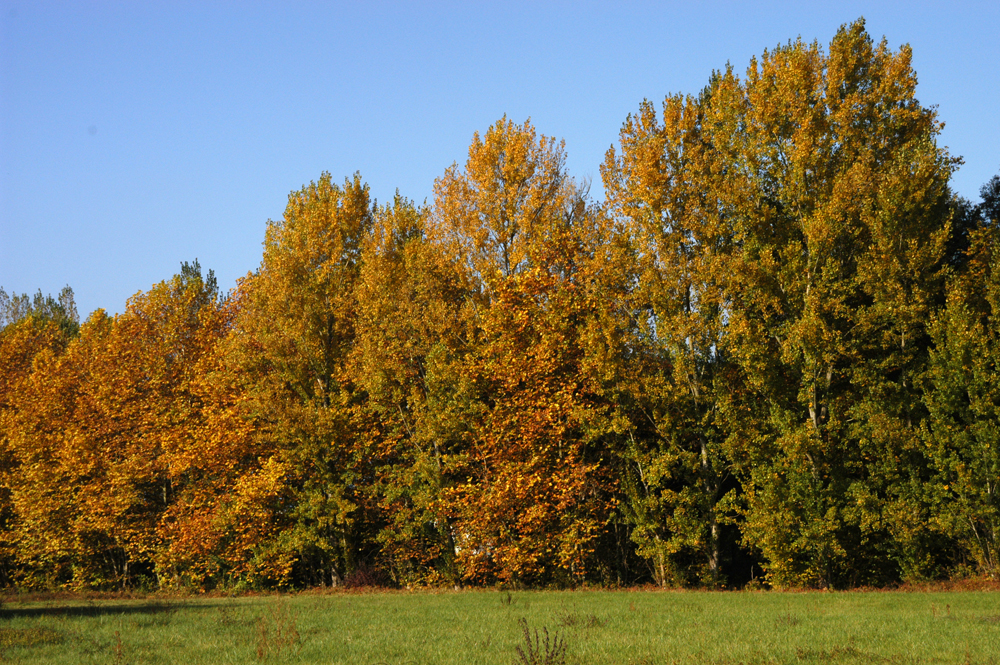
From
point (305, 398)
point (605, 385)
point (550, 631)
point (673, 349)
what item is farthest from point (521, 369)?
point (550, 631)

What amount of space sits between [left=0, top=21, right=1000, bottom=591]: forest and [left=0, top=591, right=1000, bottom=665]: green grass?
17.4 ft

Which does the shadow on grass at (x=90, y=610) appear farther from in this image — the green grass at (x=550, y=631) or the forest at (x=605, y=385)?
the forest at (x=605, y=385)

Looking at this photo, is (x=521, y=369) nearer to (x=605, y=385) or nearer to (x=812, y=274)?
(x=605, y=385)

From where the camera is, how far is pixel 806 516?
2642 centimetres

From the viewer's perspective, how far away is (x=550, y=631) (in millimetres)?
16000

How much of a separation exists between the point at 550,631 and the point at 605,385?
1481cm

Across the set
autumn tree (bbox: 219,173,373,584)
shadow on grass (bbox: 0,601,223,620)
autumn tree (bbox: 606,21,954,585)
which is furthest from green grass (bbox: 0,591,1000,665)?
autumn tree (bbox: 219,173,373,584)

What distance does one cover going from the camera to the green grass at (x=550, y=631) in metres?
12.9

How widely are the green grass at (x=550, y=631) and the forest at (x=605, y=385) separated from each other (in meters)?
5.29

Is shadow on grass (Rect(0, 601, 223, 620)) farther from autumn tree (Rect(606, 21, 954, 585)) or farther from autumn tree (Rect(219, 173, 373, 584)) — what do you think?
autumn tree (Rect(606, 21, 954, 585))

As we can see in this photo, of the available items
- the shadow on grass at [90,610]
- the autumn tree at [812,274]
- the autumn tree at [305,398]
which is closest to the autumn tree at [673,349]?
the autumn tree at [812,274]

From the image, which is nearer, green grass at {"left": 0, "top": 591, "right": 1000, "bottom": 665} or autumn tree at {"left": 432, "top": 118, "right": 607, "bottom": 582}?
green grass at {"left": 0, "top": 591, "right": 1000, "bottom": 665}

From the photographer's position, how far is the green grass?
12.9 metres

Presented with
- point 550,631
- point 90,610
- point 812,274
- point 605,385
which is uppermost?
point 812,274
